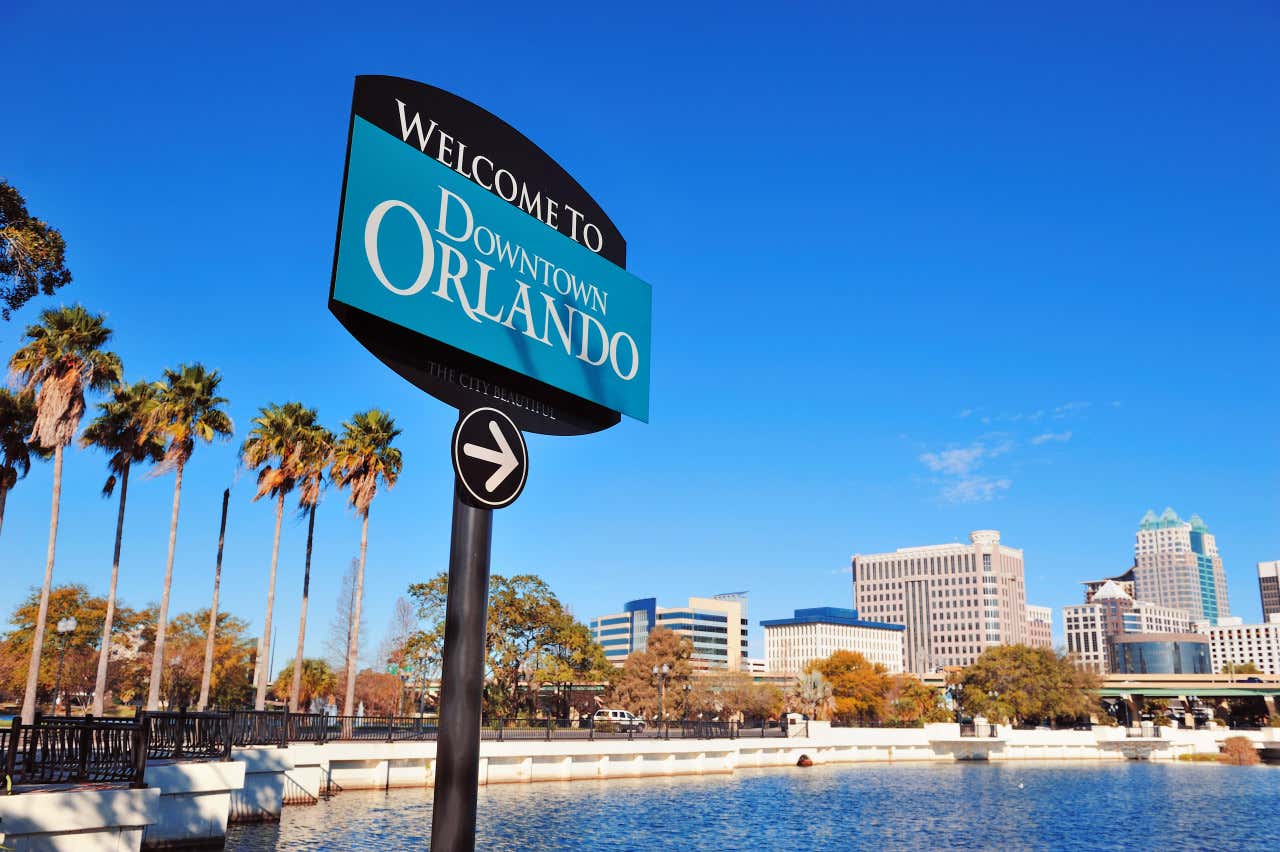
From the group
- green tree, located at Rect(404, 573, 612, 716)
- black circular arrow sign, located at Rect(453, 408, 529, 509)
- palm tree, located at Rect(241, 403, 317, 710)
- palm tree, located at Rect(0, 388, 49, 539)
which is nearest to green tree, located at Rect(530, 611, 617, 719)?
green tree, located at Rect(404, 573, 612, 716)

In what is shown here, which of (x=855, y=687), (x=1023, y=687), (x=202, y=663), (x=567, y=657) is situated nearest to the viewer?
(x=567, y=657)

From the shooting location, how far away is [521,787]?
135ft

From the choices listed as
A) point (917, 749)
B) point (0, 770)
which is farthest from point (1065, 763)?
point (0, 770)

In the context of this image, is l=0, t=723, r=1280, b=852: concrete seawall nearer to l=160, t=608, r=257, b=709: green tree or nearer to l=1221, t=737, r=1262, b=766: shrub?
l=1221, t=737, r=1262, b=766: shrub

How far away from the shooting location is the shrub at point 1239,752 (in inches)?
3536

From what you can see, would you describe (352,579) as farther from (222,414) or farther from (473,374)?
(473,374)

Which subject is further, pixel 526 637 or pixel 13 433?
pixel 526 637

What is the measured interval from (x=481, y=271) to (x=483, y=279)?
5 cm

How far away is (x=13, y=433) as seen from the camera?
124ft

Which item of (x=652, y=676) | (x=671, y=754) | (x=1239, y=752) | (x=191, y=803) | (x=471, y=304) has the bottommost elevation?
(x=1239, y=752)

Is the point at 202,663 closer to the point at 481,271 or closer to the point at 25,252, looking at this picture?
the point at 25,252

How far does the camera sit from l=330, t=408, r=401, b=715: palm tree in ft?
159

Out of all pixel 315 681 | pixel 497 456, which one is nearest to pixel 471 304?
pixel 497 456

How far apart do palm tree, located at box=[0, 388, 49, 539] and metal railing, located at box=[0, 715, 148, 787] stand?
27.1m
